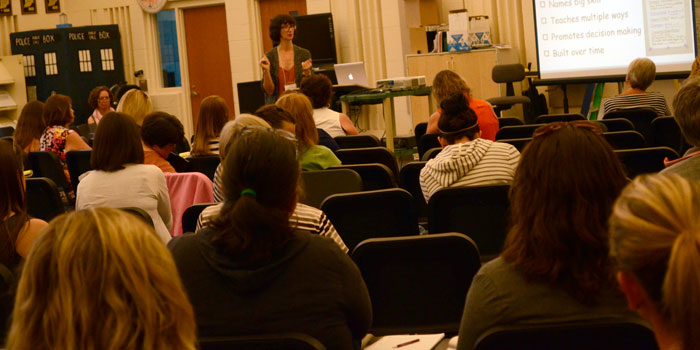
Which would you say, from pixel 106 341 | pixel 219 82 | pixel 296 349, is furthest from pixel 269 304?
pixel 219 82

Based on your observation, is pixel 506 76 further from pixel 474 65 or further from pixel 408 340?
pixel 408 340

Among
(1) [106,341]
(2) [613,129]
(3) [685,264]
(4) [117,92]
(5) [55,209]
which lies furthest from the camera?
(4) [117,92]

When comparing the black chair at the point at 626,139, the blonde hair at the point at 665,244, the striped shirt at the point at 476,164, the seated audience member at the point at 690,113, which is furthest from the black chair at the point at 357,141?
the blonde hair at the point at 665,244

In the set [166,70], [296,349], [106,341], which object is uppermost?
[166,70]

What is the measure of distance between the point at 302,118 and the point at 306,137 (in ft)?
0.42

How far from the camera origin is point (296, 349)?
6.20 feet

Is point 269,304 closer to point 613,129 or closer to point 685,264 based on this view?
point 685,264

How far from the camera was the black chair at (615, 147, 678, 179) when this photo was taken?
4219 millimetres

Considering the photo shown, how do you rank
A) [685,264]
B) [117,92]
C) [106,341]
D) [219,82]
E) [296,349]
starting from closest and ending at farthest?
[685,264]
[106,341]
[296,349]
[117,92]
[219,82]

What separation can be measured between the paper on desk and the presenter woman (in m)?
5.74

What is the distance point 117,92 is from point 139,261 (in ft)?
38.5

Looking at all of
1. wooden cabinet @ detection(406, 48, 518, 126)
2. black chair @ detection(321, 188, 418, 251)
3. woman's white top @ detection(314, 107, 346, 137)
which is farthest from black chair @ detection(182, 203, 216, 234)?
wooden cabinet @ detection(406, 48, 518, 126)

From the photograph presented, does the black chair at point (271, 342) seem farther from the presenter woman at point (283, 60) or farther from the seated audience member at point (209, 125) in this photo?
the presenter woman at point (283, 60)

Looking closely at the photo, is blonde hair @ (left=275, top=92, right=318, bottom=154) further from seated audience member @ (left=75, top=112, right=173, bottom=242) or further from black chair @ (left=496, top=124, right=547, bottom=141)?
black chair @ (left=496, top=124, right=547, bottom=141)
